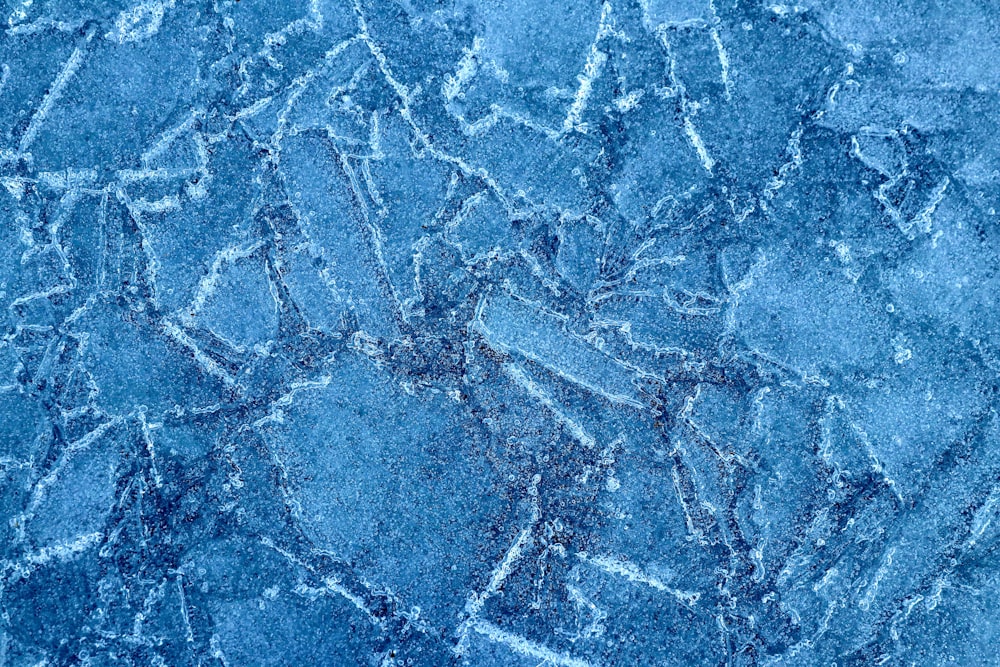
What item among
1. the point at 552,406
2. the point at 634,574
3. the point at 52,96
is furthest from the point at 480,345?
the point at 52,96

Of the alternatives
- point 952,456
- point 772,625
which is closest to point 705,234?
point 952,456

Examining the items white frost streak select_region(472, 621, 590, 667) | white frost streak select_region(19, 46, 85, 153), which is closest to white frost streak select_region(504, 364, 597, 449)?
white frost streak select_region(472, 621, 590, 667)

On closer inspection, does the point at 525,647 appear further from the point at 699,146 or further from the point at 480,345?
the point at 699,146

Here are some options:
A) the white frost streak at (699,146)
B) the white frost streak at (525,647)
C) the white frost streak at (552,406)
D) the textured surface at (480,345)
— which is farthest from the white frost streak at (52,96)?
the white frost streak at (525,647)

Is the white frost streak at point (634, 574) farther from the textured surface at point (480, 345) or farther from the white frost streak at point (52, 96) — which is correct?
the white frost streak at point (52, 96)

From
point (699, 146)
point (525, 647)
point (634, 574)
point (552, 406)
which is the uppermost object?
point (699, 146)

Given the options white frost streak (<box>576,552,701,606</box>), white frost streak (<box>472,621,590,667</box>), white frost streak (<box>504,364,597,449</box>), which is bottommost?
white frost streak (<box>472,621,590,667</box>)

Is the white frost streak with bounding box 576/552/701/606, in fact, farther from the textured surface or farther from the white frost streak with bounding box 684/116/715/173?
the white frost streak with bounding box 684/116/715/173

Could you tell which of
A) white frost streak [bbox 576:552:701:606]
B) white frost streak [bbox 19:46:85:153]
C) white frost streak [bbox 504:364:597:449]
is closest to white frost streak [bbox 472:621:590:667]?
white frost streak [bbox 576:552:701:606]

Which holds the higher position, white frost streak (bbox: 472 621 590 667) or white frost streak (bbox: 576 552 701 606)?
white frost streak (bbox: 576 552 701 606)
